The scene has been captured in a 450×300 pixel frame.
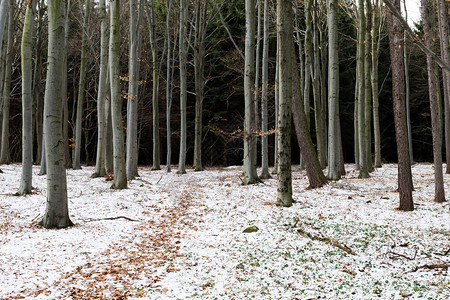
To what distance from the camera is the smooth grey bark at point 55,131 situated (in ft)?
20.8

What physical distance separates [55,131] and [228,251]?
3794 mm

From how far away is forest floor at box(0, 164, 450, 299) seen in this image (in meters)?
4.09

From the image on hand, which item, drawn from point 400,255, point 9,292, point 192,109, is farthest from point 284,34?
point 192,109

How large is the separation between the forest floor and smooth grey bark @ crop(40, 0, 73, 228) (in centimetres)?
35

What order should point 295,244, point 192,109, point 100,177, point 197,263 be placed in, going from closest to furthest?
point 197,263, point 295,244, point 100,177, point 192,109

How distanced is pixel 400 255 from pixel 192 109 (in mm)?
22581

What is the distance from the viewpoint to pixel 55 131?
6371mm

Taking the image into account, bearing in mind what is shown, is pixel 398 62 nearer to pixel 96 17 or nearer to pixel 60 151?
pixel 60 151

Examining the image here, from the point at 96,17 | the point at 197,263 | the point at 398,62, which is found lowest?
the point at 197,263

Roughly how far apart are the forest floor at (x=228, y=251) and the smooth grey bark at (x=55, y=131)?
35cm

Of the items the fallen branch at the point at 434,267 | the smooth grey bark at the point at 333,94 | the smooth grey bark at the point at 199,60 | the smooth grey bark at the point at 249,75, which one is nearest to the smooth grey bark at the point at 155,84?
the smooth grey bark at the point at 199,60

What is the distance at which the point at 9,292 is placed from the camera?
384 centimetres

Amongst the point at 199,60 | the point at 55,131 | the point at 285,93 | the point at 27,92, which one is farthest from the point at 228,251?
the point at 199,60

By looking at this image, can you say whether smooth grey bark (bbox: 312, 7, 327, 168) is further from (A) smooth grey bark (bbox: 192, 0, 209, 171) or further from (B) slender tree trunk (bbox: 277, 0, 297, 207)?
(B) slender tree trunk (bbox: 277, 0, 297, 207)
